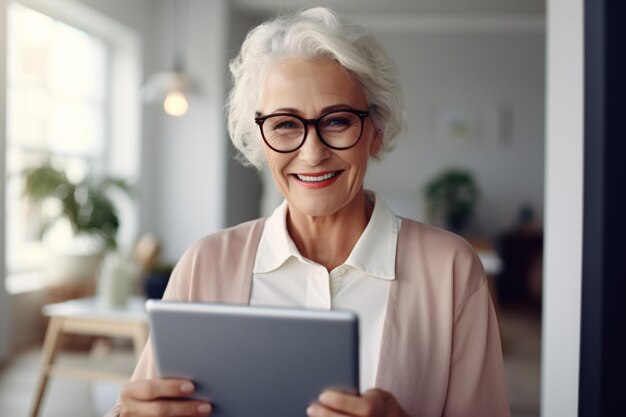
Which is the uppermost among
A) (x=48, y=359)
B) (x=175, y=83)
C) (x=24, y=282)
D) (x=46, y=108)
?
(x=175, y=83)

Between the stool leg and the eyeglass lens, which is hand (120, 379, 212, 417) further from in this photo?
the stool leg

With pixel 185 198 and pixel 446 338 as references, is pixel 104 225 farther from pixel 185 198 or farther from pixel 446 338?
pixel 446 338

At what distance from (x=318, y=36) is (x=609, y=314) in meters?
0.87

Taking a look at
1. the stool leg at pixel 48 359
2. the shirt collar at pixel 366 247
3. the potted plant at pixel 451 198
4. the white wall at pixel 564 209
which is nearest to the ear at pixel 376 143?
the shirt collar at pixel 366 247

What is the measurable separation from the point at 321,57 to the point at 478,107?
6.90m

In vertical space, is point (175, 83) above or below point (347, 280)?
above

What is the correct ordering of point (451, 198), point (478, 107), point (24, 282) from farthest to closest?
point (478, 107), point (451, 198), point (24, 282)

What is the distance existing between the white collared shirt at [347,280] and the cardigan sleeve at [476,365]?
0.51ft

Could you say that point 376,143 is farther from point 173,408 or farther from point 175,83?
point 175,83

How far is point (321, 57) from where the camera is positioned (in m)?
1.18

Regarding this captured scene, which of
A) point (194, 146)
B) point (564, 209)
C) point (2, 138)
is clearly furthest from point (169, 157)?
point (564, 209)

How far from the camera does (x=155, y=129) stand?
6621mm

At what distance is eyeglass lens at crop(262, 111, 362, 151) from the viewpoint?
3.82 feet

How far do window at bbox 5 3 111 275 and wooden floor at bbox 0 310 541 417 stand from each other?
33.3 inches
